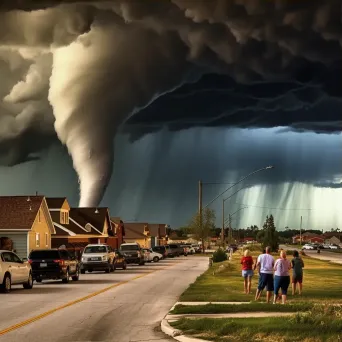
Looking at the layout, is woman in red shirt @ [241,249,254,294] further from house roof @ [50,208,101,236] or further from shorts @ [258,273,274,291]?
house roof @ [50,208,101,236]

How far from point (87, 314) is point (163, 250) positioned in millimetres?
65775

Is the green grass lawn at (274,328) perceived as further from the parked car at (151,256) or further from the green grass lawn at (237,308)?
the parked car at (151,256)

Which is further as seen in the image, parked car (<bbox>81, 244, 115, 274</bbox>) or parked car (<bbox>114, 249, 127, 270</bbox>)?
parked car (<bbox>114, 249, 127, 270</bbox>)

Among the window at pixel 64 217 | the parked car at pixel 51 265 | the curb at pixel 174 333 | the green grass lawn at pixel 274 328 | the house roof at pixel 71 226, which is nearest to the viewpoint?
the green grass lawn at pixel 274 328

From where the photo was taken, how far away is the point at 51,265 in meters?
33.5

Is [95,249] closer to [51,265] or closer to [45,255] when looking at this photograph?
[45,255]

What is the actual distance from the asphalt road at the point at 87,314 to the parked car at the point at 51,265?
483 centimetres

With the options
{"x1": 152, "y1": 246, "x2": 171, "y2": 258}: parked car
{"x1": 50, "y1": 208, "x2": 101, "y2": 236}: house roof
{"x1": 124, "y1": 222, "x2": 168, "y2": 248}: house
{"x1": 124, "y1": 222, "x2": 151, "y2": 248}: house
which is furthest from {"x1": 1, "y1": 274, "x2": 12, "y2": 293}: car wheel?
{"x1": 124, "y1": 222, "x2": 151, "y2": 248}: house

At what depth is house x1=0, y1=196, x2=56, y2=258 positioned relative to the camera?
58969 mm

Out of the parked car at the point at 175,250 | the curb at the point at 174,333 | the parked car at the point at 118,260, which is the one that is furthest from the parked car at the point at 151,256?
the curb at the point at 174,333

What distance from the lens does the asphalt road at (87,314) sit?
1421 centimetres

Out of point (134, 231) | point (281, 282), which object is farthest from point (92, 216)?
point (281, 282)

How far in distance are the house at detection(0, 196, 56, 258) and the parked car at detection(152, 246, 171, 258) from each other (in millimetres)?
18274

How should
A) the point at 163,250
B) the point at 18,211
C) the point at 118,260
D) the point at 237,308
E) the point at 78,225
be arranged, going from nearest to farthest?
1. the point at 237,308
2. the point at 118,260
3. the point at 18,211
4. the point at 78,225
5. the point at 163,250
